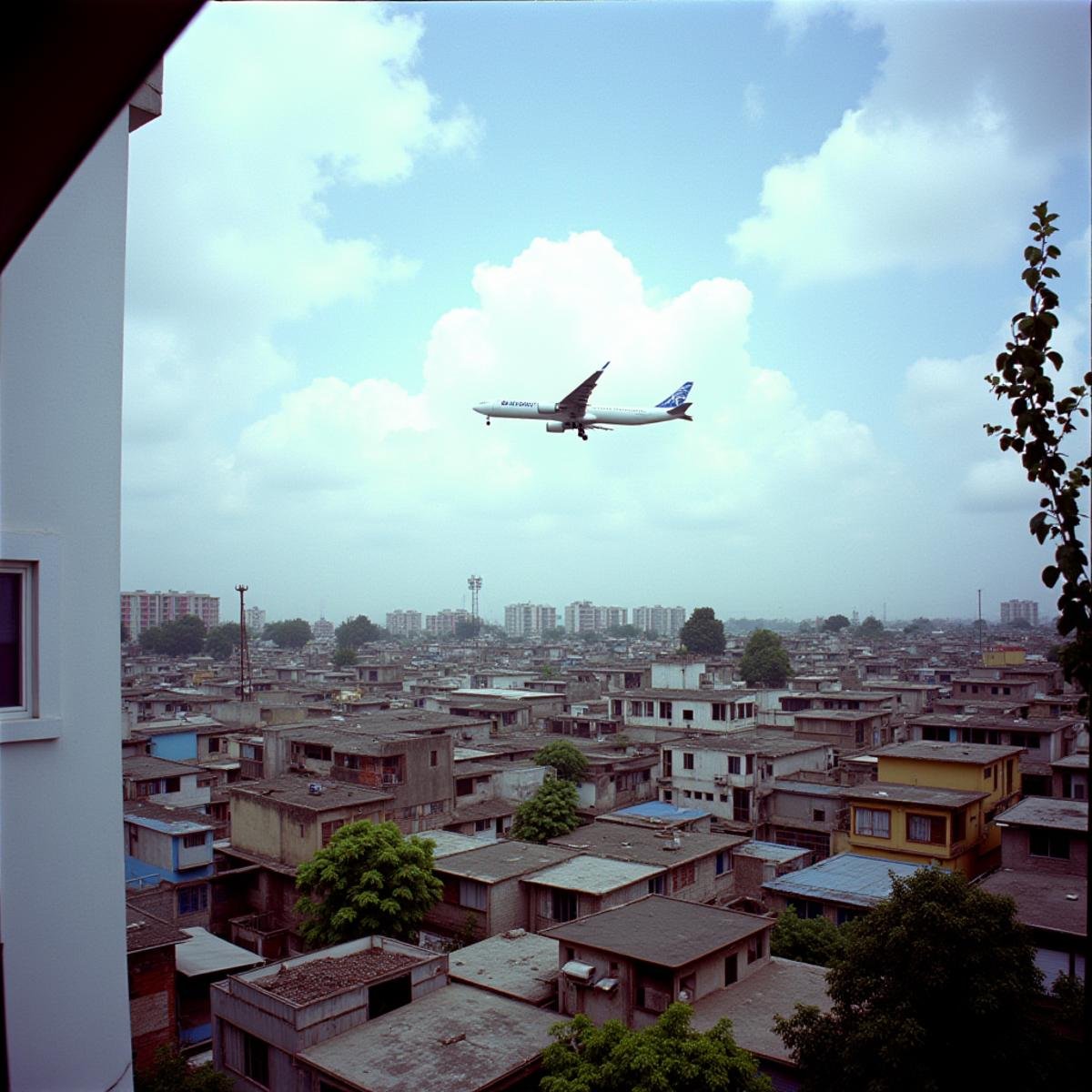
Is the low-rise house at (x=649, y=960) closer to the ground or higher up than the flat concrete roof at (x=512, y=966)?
higher up

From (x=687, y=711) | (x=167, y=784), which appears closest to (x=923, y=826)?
(x=687, y=711)

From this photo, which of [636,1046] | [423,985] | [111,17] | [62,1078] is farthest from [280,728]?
[111,17]

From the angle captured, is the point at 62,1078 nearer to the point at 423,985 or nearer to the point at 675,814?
the point at 423,985

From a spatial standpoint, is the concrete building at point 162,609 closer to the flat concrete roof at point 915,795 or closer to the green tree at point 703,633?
the green tree at point 703,633

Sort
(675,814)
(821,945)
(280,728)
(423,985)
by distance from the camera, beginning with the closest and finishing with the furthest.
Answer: (423,985) < (821,945) < (675,814) < (280,728)

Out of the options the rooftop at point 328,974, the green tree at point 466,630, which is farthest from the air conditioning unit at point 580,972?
the green tree at point 466,630

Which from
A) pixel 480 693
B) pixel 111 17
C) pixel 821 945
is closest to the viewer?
pixel 111 17

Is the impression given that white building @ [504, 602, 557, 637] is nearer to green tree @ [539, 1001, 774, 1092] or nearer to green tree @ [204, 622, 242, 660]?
green tree @ [204, 622, 242, 660]
